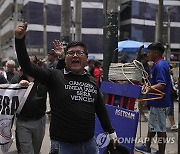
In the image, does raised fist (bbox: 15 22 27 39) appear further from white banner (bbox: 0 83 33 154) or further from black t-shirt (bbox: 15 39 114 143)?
white banner (bbox: 0 83 33 154)

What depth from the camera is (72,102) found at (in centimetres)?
301

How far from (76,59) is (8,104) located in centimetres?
187

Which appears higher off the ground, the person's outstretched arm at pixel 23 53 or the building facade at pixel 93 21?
the building facade at pixel 93 21

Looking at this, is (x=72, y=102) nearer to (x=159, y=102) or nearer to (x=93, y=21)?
(x=159, y=102)

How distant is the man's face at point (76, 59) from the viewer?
3.09 meters

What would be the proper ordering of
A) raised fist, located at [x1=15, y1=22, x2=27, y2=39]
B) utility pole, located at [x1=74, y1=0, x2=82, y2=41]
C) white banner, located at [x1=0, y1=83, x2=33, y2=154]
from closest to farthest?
raised fist, located at [x1=15, y1=22, x2=27, y2=39] < white banner, located at [x1=0, y1=83, x2=33, y2=154] < utility pole, located at [x1=74, y1=0, x2=82, y2=41]

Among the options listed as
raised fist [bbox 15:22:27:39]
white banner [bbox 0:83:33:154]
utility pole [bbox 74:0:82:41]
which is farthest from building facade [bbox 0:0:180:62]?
raised fist [bbox 15:22:27:39]

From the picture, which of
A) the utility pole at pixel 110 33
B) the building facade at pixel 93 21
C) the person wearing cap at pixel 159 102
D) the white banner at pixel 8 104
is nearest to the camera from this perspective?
the white banner at pixel 8 104

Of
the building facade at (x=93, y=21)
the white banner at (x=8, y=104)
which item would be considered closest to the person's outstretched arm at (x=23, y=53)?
the white banner at (x=8, y=104)

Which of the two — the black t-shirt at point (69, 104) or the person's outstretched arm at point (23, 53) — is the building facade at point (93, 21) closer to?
the black t-shirt at point (69, 104)

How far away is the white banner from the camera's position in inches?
180

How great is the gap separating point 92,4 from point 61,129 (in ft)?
139

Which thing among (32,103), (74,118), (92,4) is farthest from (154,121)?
(92,4)

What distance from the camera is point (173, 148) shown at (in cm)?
612
